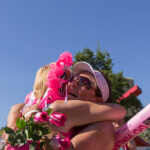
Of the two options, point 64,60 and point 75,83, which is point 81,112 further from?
point 64,60

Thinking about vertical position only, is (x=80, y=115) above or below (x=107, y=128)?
above

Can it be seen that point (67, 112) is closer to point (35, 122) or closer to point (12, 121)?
point (35, 122)

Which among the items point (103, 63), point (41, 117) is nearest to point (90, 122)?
point (41, 117)

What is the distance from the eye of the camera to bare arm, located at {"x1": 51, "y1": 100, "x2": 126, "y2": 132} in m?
2.20

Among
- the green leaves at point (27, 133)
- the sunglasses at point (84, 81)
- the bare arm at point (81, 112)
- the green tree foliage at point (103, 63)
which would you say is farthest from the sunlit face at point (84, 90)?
the green tree foliage at point (103, 63)

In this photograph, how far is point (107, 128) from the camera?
2.28 metres

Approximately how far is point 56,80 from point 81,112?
462 mm

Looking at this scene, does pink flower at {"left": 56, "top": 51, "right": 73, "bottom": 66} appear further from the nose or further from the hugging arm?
the hugging arm

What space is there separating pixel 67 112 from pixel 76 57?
14.5 m

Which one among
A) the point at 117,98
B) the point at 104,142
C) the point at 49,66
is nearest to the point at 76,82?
the point at 49,66

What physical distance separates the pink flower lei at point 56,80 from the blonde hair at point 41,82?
100mm

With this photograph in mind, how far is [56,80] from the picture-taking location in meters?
2.43

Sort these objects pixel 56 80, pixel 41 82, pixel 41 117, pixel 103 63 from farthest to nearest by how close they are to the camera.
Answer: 1. pixel 103 63
2. pixel 41 82
3. pixel 56 80
4. pixel 41 117

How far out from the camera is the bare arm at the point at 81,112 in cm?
220
